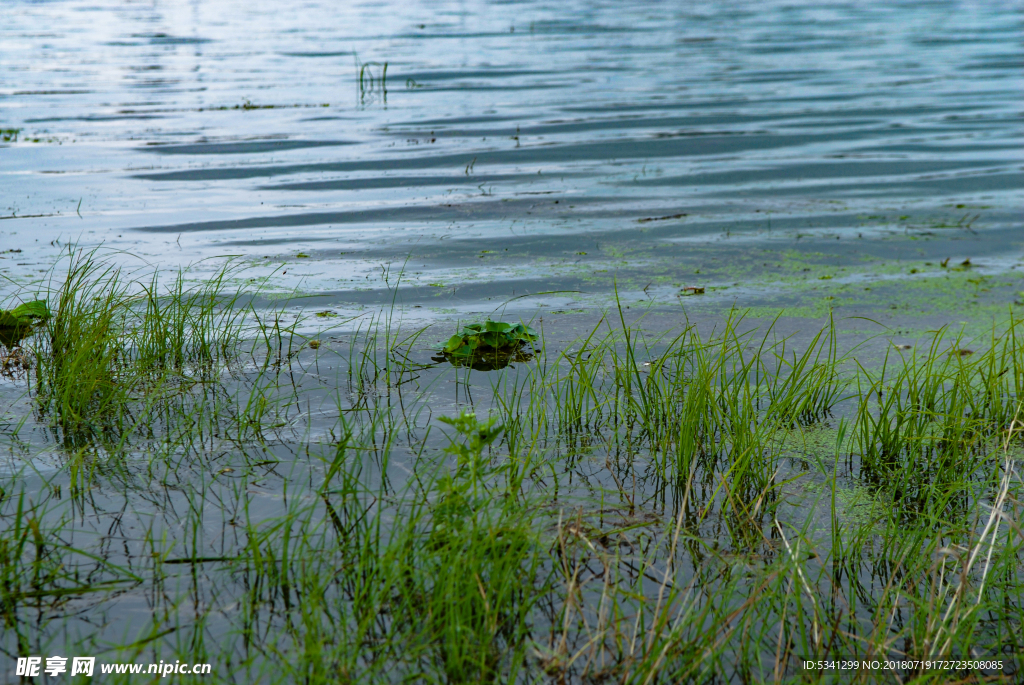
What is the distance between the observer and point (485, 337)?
3.67 meters

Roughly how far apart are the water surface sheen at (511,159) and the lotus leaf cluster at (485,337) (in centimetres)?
65

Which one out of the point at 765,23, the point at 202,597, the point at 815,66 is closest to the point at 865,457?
the point at 202,597

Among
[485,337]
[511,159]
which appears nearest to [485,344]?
[485,337]

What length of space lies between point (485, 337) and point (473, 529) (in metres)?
1.73

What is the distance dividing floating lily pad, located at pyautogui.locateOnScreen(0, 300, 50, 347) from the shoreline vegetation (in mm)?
180

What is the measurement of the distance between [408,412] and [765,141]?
7.05 meters

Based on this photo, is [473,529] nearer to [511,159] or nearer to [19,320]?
[19,320]

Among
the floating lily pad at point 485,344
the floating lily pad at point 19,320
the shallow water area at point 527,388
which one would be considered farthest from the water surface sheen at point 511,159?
the floating lily pad at point 19,320

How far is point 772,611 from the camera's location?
6.77 ft

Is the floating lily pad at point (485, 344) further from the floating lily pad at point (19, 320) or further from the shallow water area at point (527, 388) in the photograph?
the floating lily pad at point (19, 320)

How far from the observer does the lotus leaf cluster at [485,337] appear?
3631mm

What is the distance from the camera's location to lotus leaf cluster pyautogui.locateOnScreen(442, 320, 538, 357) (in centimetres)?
363

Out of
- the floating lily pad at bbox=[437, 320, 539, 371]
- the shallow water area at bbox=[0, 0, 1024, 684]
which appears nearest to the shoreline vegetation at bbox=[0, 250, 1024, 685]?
the shallow water area at bbox=[0, 0, 1024, 684]

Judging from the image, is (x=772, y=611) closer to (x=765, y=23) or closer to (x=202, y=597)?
(x=202, y=597)
